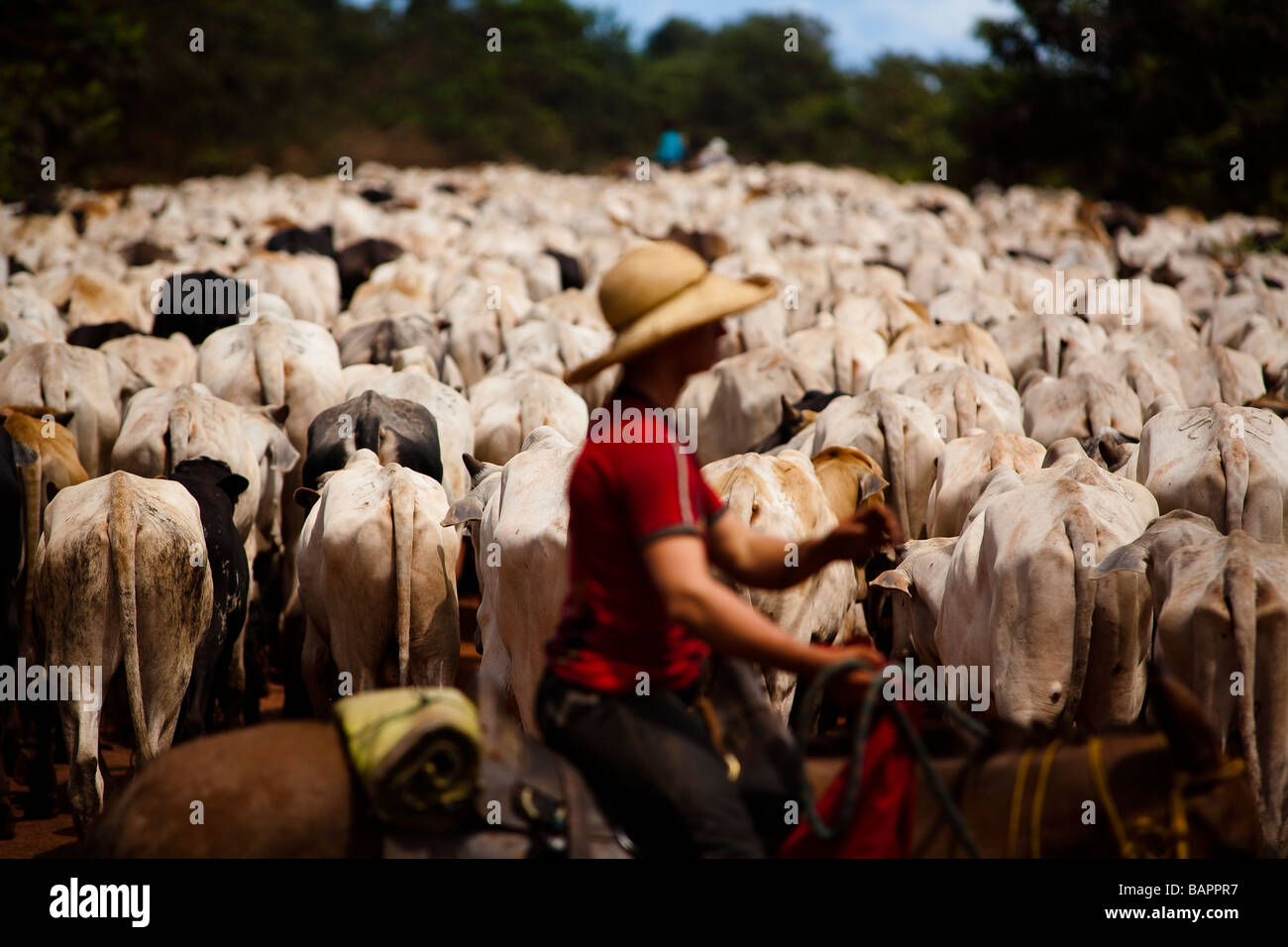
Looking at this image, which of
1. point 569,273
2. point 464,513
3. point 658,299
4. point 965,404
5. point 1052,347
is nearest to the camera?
point 658,299

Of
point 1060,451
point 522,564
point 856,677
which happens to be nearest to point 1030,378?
point 1060,451

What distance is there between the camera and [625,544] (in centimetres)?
271

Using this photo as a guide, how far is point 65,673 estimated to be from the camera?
5473 millimetres

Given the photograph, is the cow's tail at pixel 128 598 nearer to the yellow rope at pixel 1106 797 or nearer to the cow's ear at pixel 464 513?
the cow's ear at pixel 464 513

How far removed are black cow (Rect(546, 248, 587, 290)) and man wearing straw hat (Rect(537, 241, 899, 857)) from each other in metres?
14.0

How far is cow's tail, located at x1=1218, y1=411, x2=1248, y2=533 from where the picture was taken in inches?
255

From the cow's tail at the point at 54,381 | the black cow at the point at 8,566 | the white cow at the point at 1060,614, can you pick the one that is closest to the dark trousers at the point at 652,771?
the white cow at the point at 1060,614

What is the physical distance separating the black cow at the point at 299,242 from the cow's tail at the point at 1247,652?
1320 centimetres

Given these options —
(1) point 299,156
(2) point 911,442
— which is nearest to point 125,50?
(1) point 299,156

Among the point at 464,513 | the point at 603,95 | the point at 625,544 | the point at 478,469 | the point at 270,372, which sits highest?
the point at 603,95

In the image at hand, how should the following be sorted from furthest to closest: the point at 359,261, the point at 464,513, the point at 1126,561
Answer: the point at 359,261
the point at 464,513
the point at 1126,561

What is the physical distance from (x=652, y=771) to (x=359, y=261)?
47.6 ft

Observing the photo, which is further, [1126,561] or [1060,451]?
[1060,451]

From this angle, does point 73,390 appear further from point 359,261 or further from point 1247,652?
point 359,261
